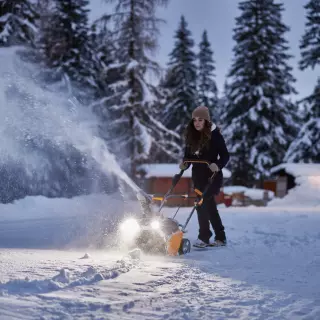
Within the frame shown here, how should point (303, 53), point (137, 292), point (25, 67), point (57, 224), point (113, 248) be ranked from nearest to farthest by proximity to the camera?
point (137, 292) → point (113, 248) → point (57, 224) → point (25, 67) → point (303, 53)

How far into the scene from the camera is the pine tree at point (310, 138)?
105 ft

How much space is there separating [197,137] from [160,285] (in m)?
3.33

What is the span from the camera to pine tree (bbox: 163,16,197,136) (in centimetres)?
4106

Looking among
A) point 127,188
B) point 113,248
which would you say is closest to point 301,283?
point 113,248

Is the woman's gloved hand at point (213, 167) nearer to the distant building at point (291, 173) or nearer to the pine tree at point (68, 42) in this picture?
the distant building at point (291, 173)

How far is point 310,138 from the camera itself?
32.1m

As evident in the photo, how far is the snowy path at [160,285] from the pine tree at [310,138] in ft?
90.0

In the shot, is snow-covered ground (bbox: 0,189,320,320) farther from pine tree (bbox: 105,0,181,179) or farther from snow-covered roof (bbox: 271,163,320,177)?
snow-covered roof (bbox: 271,163,320,177)

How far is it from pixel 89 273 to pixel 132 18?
2304 centimetres

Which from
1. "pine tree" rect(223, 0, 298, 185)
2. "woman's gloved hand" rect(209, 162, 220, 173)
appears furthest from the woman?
"pine tree" rect(223, 0, 298, 185)

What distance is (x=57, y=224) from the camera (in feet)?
28.4

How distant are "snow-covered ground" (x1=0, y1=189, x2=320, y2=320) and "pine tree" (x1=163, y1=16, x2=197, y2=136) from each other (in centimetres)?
3406

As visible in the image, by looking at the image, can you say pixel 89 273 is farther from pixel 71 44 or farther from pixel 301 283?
pixel 71 44

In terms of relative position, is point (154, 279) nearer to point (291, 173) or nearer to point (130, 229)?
point (130, 229)
